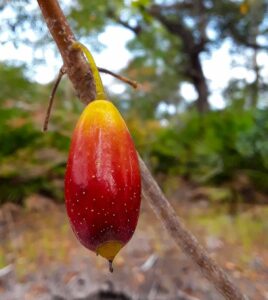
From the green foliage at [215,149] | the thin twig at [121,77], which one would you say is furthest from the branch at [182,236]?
the green foliage at [215,149]

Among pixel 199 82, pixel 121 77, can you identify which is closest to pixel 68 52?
pixel 121 77

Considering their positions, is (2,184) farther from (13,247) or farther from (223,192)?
(223,192)

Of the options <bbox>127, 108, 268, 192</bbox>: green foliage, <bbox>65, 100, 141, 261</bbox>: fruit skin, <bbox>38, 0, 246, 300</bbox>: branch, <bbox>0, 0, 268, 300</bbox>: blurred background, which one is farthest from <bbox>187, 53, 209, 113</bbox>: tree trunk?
<bbox>65, 100, 141, 261</bbox>: fruit skin

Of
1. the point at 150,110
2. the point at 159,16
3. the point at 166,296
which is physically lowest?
the point at 150,110

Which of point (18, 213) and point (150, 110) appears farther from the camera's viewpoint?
point (150, 110)

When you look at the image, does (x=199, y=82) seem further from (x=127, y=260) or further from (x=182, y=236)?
(x=182, y=236)

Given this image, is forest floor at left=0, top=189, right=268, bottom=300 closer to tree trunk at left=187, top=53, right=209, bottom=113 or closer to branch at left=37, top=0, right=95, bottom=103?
branch at left=37, top=0, right=95, bottom=103

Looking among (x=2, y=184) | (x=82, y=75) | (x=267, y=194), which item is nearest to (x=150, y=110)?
(x=267, y=194)

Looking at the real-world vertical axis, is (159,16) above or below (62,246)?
above
